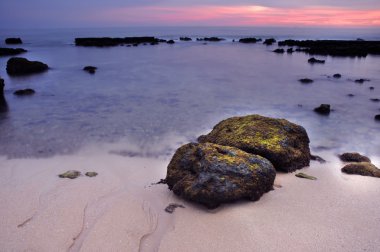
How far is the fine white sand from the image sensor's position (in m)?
3.75

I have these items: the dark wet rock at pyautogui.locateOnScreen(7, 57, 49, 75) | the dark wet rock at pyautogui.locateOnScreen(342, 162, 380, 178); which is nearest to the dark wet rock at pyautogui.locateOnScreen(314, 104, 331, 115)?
the dark wet rock at pyautogui.locateOnScreen(342, 162, 380, 178)

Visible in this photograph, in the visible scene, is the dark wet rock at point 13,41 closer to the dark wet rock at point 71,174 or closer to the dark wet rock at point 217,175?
the dark wet rock at point 71,174

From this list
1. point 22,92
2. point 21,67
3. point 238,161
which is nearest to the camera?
point 238,161

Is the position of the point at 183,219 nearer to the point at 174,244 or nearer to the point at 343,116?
the point at 174,244

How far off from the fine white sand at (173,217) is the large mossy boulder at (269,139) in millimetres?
329

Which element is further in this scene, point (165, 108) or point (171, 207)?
point (165, 108)

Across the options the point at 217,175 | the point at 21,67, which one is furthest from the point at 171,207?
the point at 21,67

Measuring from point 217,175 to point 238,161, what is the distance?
17.7 inches

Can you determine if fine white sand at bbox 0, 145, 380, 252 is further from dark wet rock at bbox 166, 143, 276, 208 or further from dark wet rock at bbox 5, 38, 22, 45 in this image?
dark wet rock at bbox 5, 38, 22, 45

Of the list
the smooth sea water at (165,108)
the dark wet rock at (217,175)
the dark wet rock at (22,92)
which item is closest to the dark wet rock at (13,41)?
the smooth sea water at (165,108)

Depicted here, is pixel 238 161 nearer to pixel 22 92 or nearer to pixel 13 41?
pixel 22 92

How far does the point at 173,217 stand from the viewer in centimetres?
433

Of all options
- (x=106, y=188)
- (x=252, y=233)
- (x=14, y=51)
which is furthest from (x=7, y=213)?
(x=14, y=51)

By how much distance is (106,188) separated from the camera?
211 inches
